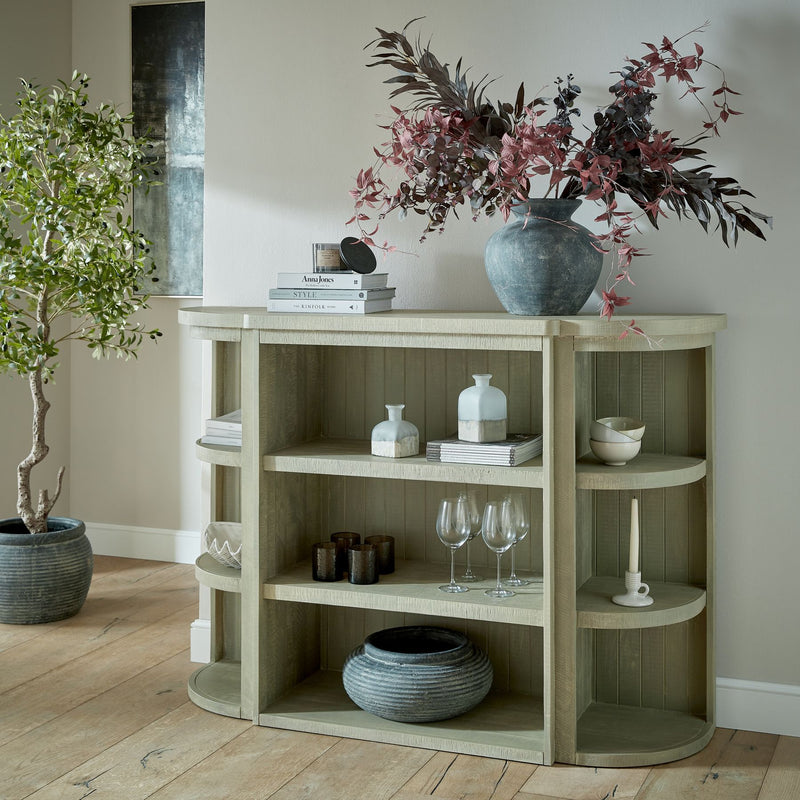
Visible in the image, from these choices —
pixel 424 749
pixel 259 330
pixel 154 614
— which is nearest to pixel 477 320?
pixel 259 330

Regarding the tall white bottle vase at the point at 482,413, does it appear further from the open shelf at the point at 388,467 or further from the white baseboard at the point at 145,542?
the white baseboard at the point at 145,542

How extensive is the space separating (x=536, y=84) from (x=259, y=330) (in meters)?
1.00

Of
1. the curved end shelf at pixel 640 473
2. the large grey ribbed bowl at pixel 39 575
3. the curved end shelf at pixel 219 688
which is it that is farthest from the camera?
the large grey ribbed bowl at pixel 39 575

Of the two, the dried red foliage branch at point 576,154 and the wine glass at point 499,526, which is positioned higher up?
the dried red foliage branch at point 576,154

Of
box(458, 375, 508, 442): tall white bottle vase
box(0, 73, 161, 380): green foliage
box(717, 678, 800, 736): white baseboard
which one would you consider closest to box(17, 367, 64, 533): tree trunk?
box(0, 73, 161, 380): green foliage

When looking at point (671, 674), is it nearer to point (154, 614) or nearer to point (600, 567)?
point (600, 567)

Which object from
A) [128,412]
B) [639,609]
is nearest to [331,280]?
[639,609]

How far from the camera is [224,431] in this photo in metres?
2.91

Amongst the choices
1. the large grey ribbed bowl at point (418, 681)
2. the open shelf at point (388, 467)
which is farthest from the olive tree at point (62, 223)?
the large grey ribbed bowl at point (418, 681)

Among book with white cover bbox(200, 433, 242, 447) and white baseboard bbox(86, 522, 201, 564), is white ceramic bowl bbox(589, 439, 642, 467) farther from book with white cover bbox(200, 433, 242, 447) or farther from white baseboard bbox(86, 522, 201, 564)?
white baseboard bbox(86, 522, 201, 564)

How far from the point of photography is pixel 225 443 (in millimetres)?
2916

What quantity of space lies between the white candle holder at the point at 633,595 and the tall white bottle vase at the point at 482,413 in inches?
18.7

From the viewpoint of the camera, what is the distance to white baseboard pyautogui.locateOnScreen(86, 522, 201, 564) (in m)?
4.48

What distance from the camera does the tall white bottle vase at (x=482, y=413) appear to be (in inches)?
103
